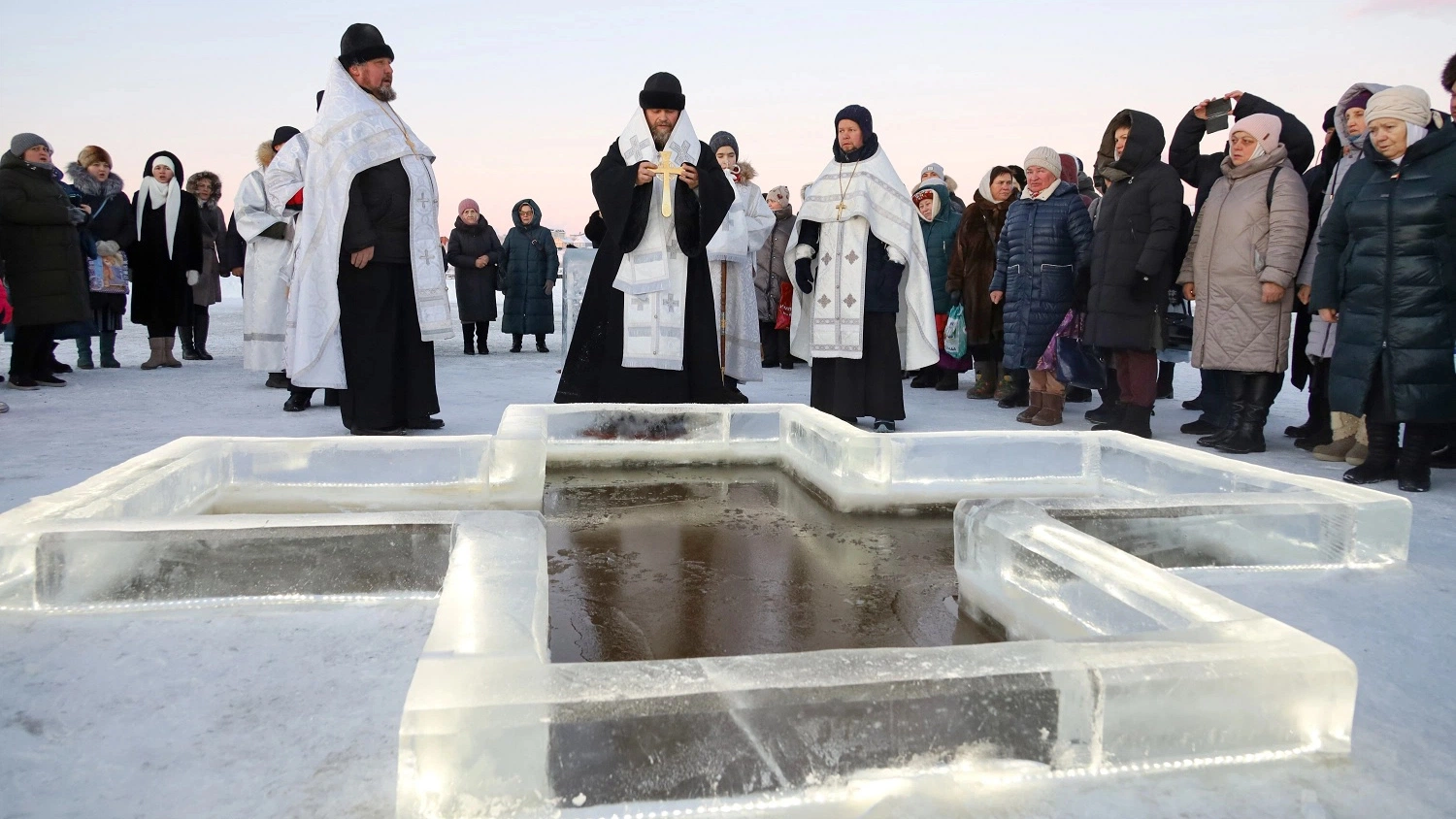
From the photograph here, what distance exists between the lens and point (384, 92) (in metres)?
4.97

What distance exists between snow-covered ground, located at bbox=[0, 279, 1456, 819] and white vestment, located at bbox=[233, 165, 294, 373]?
5.28 meters

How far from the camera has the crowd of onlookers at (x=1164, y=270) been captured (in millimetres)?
4066

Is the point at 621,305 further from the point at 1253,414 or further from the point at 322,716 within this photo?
the point at 322,716

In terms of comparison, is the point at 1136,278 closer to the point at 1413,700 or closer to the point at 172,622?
the point at 1413,700

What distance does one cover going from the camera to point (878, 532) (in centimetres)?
327

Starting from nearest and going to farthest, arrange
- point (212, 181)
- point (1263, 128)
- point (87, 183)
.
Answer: point (1263, 128) < point (87, 183) < point (212, 181)

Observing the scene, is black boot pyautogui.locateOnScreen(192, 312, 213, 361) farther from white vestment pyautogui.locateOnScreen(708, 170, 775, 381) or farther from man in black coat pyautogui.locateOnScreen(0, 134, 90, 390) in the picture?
white vestment pyautogui.locateOnScreen(708, 170, 775, 381)

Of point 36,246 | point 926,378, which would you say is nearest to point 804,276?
point 926,378

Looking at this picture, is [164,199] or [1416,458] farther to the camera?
[164,199]

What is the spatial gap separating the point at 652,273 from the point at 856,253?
3.70ft

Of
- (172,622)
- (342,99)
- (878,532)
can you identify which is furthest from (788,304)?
(172,622)

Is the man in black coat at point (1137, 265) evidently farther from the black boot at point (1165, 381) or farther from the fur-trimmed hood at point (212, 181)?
the fur-trimmed hood at point (212, 181)

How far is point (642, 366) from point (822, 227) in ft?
4.29

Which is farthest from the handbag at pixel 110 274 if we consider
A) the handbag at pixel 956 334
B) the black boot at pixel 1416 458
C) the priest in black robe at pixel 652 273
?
the black boot at pixel 1416 458
